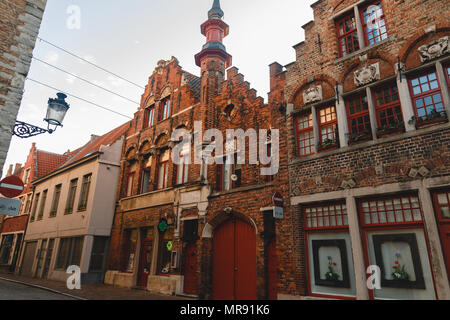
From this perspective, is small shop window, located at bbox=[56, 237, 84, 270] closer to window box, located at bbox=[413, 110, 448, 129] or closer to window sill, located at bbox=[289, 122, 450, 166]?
window sill, located at bbox=[289, 122, 450, 166]

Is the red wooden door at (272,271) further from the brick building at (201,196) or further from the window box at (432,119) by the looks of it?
the window box at (432,119)

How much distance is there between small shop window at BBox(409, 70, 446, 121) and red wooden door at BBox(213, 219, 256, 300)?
6.42 meters

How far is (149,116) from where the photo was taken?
18.9m

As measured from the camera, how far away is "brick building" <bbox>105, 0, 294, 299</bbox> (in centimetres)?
1084

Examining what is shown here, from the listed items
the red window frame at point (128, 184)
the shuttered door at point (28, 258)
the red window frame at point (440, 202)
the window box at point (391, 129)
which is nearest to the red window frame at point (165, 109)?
the red window frame at point (128, 184)

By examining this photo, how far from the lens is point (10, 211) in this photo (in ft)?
19.2

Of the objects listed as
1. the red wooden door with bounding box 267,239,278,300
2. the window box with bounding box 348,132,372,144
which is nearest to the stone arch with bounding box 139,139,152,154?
the red wooden door with bounding box 267,239,278,300

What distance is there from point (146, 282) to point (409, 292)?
11.4 metres

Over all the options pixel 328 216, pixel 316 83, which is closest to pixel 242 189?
pixel 328 216

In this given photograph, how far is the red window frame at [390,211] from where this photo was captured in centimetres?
767

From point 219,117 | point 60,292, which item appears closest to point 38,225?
point 60,292

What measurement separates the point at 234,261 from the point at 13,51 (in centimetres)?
954

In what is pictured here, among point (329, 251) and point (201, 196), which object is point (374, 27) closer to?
point (329, 251)

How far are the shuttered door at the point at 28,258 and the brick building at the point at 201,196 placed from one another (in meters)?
8.92
